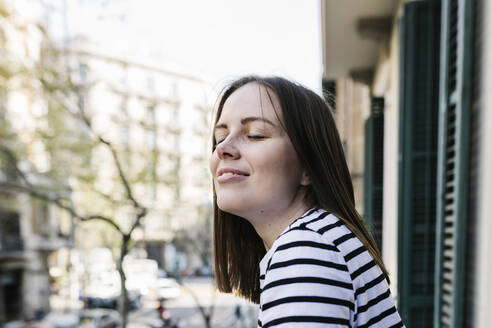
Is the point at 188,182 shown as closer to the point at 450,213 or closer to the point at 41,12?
the point at 41,12

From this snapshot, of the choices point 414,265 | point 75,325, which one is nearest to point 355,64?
point 414,265

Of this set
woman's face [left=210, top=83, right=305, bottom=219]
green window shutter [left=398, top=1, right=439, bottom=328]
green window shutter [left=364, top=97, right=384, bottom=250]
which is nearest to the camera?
woman's face [left=210, top=83, right=305, bottom=219]

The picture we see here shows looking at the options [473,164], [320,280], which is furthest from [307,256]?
[473,164]

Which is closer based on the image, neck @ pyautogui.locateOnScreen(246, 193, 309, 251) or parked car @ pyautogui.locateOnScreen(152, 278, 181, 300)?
neck @ pyautogui.locateOnScreen(246, 193, 309, 251)

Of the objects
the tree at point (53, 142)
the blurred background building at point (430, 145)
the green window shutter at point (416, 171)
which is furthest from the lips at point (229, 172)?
the tree at point (53, 142)

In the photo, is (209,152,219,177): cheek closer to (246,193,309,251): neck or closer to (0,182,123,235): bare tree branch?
(246,193,309,251): neck

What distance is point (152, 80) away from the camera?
108 ft

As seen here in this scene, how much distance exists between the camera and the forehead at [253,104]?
1.10 m

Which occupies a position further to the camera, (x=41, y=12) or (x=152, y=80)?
(x=152, y=80)

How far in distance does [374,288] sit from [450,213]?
5.93 ft

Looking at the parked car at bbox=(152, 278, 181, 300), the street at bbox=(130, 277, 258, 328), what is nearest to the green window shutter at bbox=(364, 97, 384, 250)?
the street at bbox=(130, 277, 258, 328)

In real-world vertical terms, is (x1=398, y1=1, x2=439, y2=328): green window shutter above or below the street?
above

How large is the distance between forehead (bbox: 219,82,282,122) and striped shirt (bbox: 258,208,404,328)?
32 cm

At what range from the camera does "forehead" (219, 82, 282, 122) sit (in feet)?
3.62
